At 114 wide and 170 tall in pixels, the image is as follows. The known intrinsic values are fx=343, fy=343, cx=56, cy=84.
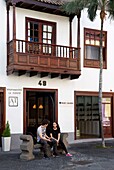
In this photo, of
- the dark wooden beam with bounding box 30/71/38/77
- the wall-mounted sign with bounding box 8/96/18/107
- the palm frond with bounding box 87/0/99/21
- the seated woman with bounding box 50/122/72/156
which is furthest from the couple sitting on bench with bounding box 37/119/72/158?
the palm frond with bounding box 87/0/99/21

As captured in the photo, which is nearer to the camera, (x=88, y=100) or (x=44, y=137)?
(x=44, y=137)

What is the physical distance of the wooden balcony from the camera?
15.1 meters

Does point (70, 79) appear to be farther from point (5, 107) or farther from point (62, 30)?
point (5, 107)

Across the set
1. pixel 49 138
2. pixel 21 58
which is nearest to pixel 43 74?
pixel 21 58

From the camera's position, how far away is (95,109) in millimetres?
21469

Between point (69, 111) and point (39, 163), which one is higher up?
point (69, 111)

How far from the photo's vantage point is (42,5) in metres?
16.0

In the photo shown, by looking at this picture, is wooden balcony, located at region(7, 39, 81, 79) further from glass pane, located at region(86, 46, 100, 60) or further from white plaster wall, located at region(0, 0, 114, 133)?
glass pane, located at region(86, 46, 100, 60)

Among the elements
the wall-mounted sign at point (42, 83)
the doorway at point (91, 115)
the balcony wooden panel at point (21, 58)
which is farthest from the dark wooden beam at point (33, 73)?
the doorway at point (91, 115)

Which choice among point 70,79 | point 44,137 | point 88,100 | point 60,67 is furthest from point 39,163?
point 88,100

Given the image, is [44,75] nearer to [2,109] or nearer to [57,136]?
[2,109]

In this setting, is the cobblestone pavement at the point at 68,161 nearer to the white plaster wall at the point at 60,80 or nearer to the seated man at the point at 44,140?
the seated man at the point at 44,140

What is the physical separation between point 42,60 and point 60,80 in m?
2.16

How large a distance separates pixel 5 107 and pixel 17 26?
3.88 metres
